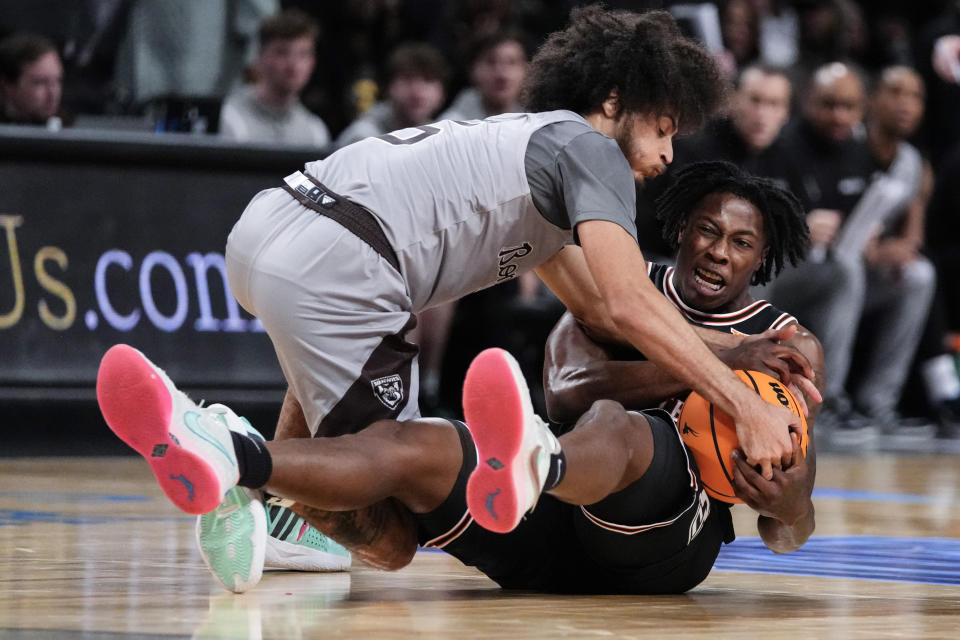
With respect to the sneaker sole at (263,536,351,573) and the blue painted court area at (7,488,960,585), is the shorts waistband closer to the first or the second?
the sneaker sole at (263,536,351,573)

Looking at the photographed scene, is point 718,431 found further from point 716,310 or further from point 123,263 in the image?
point 123,263

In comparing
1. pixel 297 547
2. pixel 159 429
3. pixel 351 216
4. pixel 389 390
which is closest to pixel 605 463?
pixel 389 390

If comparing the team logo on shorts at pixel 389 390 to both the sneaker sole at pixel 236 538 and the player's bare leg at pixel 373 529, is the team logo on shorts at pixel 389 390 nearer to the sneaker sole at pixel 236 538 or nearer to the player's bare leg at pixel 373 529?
the player's bare leg at pixel 373 529

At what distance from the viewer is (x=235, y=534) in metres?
3.29

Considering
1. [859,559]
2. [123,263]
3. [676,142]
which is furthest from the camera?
[676,142]

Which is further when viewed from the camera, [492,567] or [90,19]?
[90,19]

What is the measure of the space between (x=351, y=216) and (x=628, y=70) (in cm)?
74

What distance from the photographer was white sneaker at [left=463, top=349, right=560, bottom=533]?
2.96 metres

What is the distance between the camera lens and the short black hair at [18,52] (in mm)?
7645

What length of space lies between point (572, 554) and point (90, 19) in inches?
225

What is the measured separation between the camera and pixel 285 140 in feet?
28.0

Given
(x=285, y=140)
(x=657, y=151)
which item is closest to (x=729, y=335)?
(x=657, y=151)

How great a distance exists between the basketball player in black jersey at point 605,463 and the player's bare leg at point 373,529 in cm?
4

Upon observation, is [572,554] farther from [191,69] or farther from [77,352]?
[191,69]
